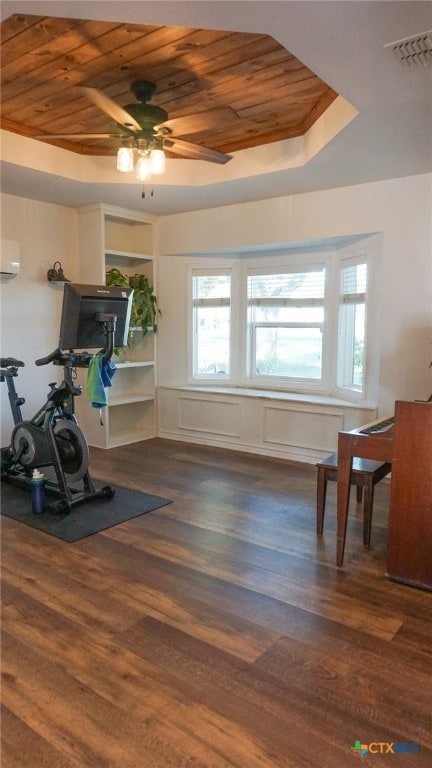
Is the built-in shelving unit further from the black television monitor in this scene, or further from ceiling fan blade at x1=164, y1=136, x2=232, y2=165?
ceiling fan blade at x1=164, y1=136, x2=232, y2=165

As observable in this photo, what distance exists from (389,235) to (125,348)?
10.4ft

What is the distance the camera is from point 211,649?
2092 mm

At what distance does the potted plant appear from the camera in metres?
5.49

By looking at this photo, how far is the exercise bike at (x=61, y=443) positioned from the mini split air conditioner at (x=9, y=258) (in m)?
1.45

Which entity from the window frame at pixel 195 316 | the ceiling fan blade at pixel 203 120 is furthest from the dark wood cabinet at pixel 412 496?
the window frame at pixel 195 316

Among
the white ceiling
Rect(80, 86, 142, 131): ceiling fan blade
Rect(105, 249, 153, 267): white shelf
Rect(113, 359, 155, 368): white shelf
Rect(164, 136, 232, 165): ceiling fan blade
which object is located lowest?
Rect(113, 359, 155, 368): white shelf

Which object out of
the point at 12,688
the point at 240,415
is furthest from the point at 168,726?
the point at 240,415

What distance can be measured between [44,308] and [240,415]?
2.34 meters

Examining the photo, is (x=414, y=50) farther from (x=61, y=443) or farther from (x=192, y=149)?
(x=61, y=443)

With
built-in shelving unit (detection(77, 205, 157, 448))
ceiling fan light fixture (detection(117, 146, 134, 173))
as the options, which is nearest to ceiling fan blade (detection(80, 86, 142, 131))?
ceiling fan light fixture (detection(117, 146, 134, 173))

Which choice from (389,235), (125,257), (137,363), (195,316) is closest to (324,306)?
(389,235)

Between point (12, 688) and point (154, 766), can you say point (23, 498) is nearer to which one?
point (12, 688)

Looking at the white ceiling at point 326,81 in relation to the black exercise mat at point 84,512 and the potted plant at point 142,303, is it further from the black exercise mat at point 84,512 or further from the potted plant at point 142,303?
the black exercise mat at point 84,512

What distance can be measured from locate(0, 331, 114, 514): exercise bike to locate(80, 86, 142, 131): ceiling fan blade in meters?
1.31
